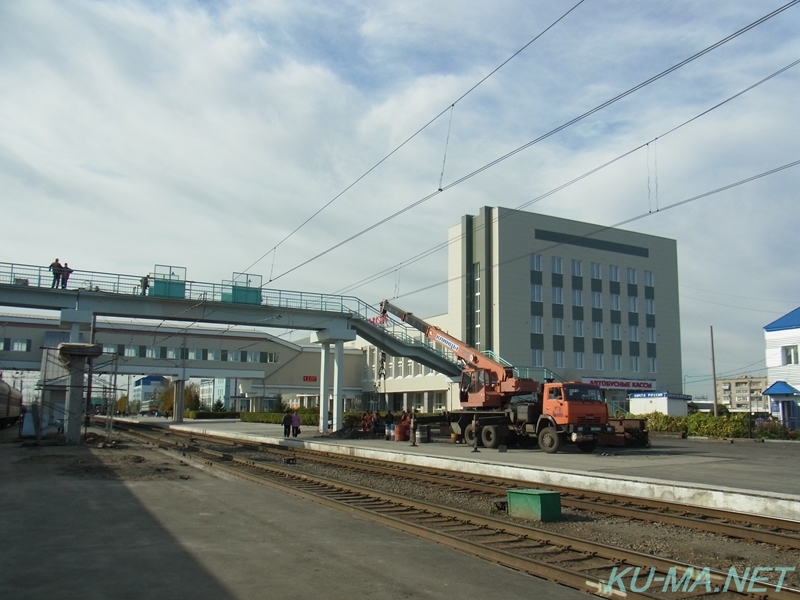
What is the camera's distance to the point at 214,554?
27.9ft

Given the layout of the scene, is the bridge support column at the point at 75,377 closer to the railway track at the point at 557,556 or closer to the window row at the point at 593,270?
the railway track at the point at 557,556

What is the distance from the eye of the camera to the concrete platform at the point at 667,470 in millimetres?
12898

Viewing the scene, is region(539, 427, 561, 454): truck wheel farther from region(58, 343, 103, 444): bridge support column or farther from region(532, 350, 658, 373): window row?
region(532, 350, 658, 373): window row

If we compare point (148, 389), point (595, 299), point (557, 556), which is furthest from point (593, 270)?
point (148, 389)

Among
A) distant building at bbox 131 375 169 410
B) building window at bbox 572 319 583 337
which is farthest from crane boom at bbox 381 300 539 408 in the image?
distant building at bbox 131 375 169 410

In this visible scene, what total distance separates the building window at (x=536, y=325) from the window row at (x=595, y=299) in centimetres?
172

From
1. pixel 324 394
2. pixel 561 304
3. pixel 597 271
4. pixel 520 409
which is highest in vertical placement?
pixel 597 271

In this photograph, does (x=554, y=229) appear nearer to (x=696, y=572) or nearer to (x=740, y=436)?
(x=740, y=436)

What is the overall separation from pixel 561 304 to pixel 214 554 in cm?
5772

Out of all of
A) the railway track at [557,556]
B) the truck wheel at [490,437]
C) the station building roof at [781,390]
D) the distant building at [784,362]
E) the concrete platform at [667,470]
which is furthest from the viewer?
the distant building at [784,362]

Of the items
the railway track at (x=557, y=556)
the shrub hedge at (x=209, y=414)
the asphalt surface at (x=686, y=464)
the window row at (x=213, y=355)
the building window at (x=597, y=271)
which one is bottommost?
the shrub hedge at (x=209, y=414)

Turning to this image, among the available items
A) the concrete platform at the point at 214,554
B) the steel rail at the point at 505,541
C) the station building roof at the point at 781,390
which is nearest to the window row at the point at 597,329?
the station building roof at the point at 781,390

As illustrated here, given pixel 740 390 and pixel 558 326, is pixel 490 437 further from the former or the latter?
pixel 740 390

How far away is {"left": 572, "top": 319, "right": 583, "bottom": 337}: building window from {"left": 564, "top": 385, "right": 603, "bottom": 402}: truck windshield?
1507 inches
